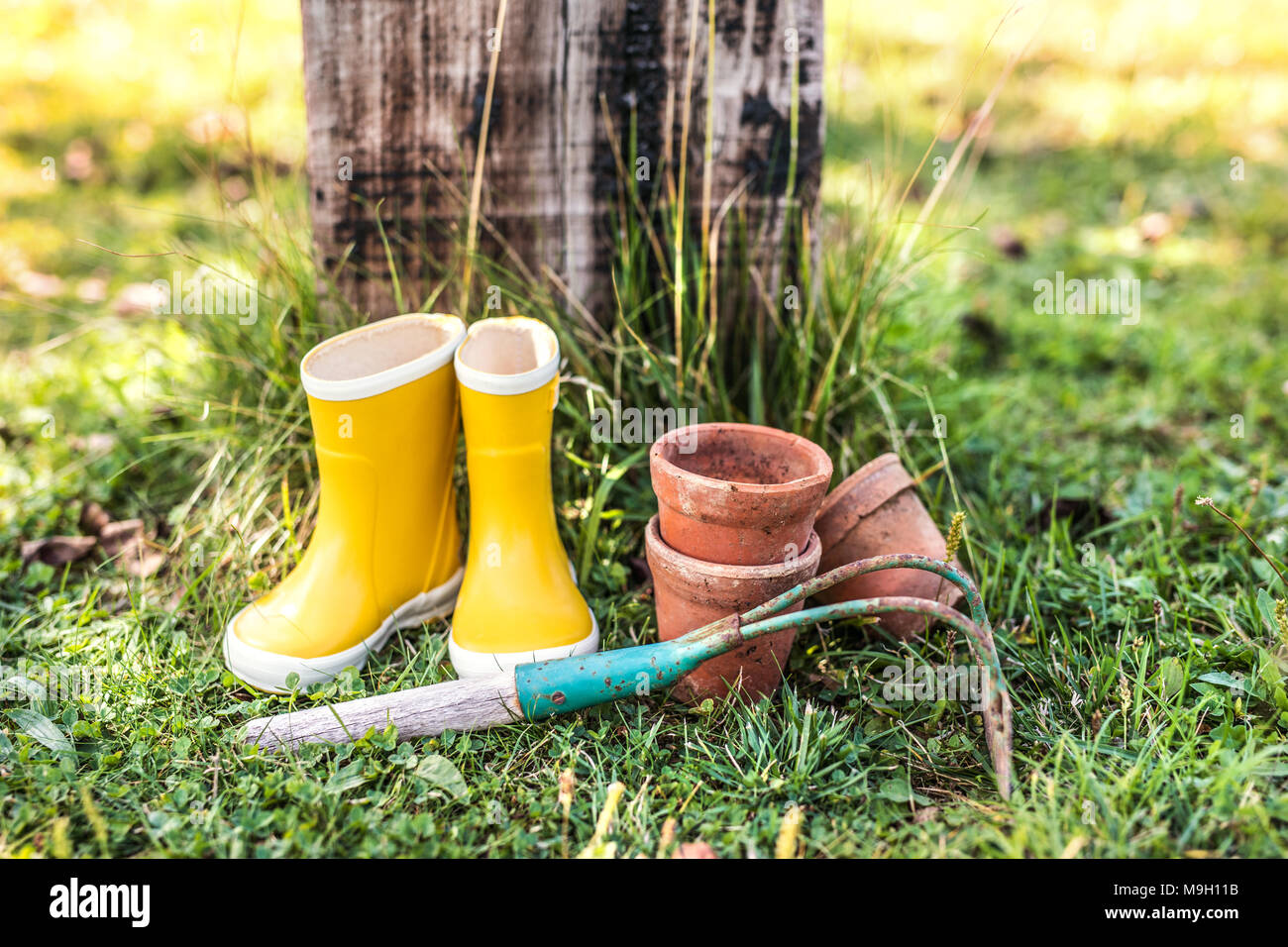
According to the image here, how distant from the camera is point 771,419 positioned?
2.04m

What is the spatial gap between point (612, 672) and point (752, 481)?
1.53 ft

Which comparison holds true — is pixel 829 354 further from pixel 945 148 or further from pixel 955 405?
pixel 945 148

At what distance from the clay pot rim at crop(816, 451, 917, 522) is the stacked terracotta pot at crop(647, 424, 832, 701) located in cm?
13

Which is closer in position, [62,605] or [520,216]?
[62,605]

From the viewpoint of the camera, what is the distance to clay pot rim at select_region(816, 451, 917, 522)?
171 centimetres

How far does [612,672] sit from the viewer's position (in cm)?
148

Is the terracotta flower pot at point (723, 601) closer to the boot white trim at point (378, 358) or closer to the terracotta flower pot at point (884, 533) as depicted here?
the terracotta flower pot at point (884, 533)

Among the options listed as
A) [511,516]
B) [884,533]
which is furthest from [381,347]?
[884,533]

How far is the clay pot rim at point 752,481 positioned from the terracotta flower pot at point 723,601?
13 cm

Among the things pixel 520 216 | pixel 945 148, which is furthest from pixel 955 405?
pixel 945 148

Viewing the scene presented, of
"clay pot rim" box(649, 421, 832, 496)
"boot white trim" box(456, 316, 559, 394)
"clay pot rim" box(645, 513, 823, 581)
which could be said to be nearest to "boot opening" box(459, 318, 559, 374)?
"boot white trim" box(456, 316, 559, 394)

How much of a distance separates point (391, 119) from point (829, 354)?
1.09 metres

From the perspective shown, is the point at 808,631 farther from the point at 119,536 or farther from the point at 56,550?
the point at 56,550

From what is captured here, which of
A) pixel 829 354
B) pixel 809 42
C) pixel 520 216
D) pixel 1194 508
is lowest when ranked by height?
pixel 1194 508
